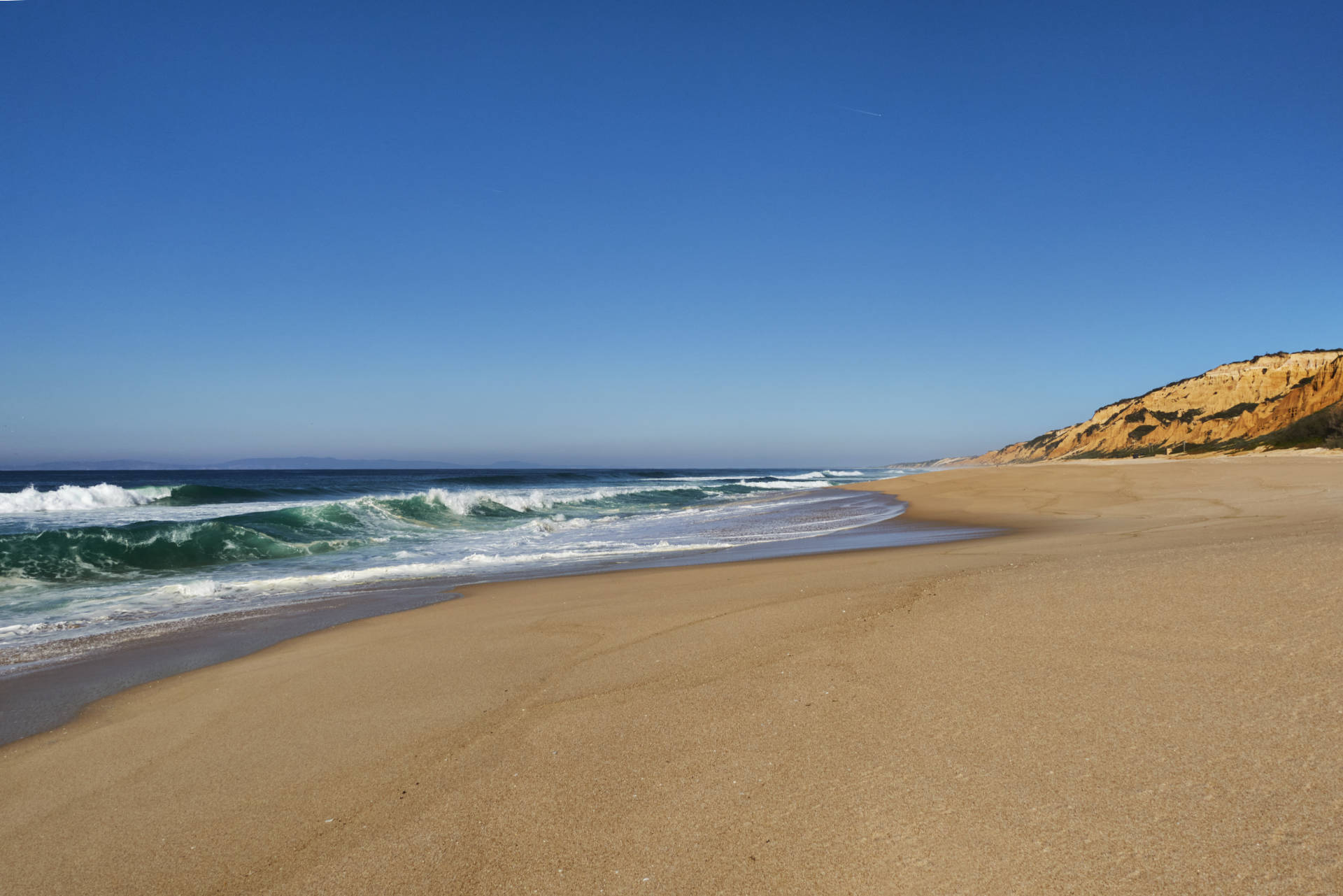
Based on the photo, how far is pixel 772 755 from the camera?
9.45 feet

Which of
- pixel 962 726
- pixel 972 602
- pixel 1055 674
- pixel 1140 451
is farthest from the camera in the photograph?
pixel 1140 451

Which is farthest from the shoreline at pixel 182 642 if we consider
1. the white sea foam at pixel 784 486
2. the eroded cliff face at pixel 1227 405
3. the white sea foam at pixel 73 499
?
the eroded cliff face at pixel 1227 405

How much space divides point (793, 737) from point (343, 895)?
5.99 ft

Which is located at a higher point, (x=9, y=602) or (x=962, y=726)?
(x=962, y=726)

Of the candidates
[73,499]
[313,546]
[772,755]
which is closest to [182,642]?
[772,755]

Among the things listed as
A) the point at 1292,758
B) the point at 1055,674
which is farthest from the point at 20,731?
the point at 1292,758

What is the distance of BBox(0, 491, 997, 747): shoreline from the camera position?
16.3 ft

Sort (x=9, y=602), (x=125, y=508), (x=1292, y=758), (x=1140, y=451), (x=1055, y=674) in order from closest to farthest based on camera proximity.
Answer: (x=1292, y=758) → (x=1055, y=674) → (x=9, y=602) → (x=125, y=508) → (x=1140, y=451)

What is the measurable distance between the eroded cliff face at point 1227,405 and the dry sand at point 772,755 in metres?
45.2

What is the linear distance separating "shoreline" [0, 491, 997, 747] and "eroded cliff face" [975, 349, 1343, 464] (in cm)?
4504

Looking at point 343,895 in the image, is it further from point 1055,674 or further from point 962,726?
point 1055,674

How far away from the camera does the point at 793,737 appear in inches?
119

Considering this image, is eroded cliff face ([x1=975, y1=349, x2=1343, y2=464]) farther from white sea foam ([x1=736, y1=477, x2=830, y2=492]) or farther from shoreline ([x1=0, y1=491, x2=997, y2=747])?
shoreline ([x1=0, y1=491, x2=997, y2=747])

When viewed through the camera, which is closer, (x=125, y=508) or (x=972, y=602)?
(x=972, y=602)
